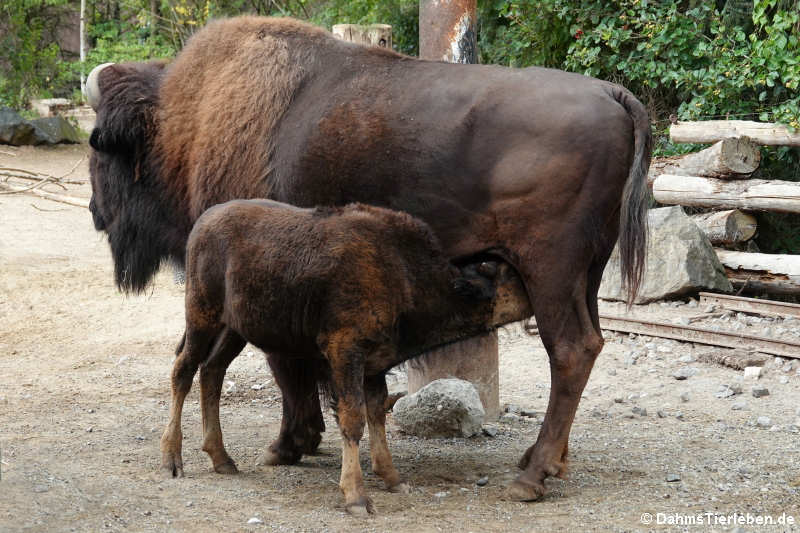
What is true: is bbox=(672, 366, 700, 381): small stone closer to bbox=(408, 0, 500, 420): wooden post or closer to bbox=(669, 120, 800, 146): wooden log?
bbox=(408, 0, 500, 420): wooden post

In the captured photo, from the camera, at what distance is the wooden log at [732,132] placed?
9.93 meters

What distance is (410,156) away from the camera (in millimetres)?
4965

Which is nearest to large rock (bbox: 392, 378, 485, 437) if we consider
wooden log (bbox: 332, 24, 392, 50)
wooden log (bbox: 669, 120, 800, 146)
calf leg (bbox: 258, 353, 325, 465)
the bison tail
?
calf leg (bbox: 258, 353, 325, 465)

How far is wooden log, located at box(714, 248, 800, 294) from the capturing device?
9547mm

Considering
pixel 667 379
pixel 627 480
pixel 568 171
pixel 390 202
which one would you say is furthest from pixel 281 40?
pixel 667 379

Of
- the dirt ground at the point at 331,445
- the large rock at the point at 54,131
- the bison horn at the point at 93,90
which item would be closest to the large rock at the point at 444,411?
the dirt ground at the point at 331,445

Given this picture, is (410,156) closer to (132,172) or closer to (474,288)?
(474,288)

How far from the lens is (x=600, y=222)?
478 cm

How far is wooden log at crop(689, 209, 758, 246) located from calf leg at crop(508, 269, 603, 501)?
557 centimetres

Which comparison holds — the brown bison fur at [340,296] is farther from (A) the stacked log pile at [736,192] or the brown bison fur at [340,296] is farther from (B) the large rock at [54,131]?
(B) the large rock at [54,131]

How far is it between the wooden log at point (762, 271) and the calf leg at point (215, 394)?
6262 mm

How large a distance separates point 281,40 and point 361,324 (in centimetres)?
195

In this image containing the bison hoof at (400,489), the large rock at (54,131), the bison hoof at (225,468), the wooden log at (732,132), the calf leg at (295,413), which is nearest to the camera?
the bison hoof at (400,489)

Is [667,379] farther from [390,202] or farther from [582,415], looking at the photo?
[390,202]
